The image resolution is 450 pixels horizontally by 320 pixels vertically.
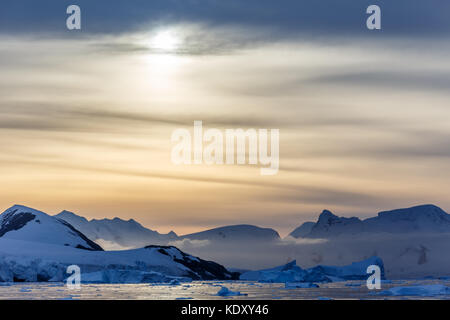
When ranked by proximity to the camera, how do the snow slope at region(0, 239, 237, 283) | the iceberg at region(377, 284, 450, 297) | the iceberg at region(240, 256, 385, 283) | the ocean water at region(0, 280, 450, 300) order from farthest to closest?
the snow slope at region(0, 239, 237, 283) < the iceberg at region(240, 256, 385, 283) < the iceberg at region(377, 284, 450, 297) < the ocean water at region(0, 280, 450, 300)

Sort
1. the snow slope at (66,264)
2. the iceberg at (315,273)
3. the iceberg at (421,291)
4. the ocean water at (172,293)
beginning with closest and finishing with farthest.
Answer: the ocean water at (172,293) < the iceberg at (421,291) < the iceberg at (315,273) < the snow slope at (66,264)

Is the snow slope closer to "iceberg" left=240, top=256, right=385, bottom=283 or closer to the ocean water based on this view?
"iceberg" left=240, top=256, right=385, bottom=283

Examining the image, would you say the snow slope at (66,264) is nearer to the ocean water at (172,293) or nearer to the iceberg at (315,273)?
the iceberg at (315,273)

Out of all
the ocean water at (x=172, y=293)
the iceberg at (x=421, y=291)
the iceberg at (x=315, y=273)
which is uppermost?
the iceberg at (x=421, y=291)

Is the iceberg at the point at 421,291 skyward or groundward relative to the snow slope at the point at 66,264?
skyward

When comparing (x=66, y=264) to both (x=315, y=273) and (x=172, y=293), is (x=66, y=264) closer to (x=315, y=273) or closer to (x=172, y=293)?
(x=315, y=273)

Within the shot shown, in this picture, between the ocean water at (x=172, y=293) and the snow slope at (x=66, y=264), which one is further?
the snow slope at (x=66, y=264)

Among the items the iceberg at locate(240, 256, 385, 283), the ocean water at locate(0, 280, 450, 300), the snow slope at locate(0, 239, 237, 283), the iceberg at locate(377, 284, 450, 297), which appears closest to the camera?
the ocean water at locate(0, 280, 450, 300)

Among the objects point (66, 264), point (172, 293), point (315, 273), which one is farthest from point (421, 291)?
point (66, 264)

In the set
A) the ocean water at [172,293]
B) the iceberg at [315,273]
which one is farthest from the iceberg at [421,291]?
the iceberg at [315,273]

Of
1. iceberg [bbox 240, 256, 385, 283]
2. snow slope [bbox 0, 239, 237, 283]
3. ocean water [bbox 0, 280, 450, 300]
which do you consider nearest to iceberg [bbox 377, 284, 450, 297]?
ocean water [bbox 0, 280, 450, 300]

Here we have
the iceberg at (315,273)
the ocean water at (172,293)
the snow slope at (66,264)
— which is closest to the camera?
the ocean water at (172,293)

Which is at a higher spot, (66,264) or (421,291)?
(421,291)
